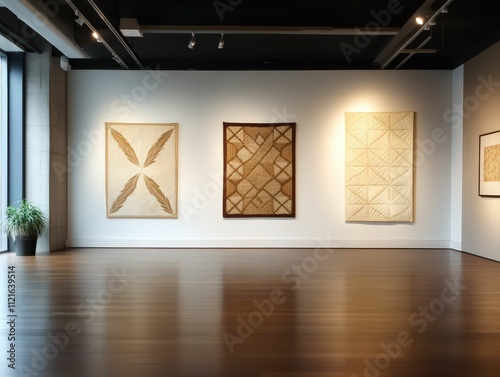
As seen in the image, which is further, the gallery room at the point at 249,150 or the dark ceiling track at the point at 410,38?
the gallery room at the point at 249,150

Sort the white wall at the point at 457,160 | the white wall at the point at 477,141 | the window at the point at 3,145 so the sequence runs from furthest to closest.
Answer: the white wall at the point at 457,160
the window at the point at 3,145
the white wall at the point at 477,141

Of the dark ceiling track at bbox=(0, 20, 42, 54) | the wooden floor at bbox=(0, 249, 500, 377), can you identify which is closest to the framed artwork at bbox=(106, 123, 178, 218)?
the dark ceiling track at bbox=(0, 20, 42, 54)

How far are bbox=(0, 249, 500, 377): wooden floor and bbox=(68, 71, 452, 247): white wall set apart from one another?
1.81 meters

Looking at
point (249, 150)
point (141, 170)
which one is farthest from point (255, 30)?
point (141, 170)

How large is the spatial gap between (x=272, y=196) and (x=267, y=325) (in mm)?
4581

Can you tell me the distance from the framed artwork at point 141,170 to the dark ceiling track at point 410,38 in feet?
12.2

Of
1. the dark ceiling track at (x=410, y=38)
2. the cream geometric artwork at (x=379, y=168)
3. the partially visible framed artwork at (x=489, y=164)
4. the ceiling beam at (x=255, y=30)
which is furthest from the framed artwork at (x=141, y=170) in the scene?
the partially visible framed artwork at (x=489, y=164)

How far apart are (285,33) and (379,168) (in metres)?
3.05

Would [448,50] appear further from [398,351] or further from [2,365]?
[2,365]

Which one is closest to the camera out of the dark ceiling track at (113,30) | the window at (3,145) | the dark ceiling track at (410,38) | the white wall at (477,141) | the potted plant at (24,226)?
the dark ceiling track at (113,30)

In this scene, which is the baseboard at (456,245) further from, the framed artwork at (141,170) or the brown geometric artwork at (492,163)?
the framed artwork at (141,170)

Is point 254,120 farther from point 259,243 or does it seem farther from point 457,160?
point 457,160

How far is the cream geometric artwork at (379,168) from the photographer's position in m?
7.60

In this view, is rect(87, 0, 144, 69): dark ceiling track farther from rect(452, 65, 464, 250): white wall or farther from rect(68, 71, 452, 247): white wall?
rect(452, 65, 464, 250): white wall
